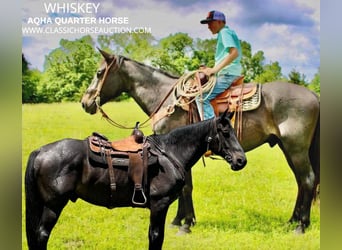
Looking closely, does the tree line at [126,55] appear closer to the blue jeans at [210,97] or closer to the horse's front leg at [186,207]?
the blue jeans at [210,97]

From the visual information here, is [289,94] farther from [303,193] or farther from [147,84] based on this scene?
[147,84]

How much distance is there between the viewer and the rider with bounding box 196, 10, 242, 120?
424 centimetres

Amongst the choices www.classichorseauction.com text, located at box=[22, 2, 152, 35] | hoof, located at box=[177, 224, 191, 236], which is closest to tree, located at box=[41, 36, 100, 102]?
www.classichorseauction.com text, located at box=[22, 2, 152, 35]

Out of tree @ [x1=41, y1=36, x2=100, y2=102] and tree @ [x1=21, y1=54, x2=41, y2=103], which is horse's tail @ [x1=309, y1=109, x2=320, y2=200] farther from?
tree @ [x1=21, y1=54, x2=41, y2=103]

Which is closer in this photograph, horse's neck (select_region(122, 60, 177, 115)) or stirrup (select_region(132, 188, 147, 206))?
stirrup (select_region(132, 188, 147, 206))

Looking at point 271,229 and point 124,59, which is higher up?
point 124,59

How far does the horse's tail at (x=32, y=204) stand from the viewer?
3656 mm

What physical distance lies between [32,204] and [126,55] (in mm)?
1582

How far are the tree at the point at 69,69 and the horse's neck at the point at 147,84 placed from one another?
1.14 ft

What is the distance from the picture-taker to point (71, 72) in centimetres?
438
